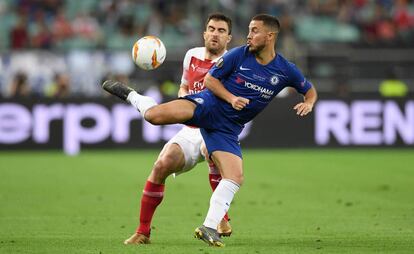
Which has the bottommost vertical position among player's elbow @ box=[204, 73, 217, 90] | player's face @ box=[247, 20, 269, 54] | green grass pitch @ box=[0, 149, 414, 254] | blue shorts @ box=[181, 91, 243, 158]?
green grass pitch @ box=[0, 149, 414, 254]

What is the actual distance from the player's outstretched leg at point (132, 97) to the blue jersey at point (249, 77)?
71 cm

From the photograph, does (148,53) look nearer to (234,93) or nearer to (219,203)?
(234,93)

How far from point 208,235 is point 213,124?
114 centimetres

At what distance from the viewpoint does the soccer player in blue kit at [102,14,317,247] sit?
372 inches

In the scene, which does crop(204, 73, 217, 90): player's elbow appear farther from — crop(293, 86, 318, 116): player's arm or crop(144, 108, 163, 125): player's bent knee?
crop(293, 86, 318, 116): player's arm

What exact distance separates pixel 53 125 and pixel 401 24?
1167cm

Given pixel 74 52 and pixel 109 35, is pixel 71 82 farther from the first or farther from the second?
pixel 109 35

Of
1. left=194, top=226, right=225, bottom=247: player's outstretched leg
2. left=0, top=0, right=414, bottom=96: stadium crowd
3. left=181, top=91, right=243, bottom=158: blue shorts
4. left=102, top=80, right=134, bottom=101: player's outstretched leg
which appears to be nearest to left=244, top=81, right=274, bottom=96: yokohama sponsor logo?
left=181, top=91, right=243, bottom=158: blue shorts

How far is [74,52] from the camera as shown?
25.3 metres

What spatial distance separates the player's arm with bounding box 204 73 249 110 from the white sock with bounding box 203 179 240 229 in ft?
2.45

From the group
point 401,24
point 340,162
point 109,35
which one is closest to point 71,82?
point 109,35

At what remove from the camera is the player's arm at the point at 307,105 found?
9.65m

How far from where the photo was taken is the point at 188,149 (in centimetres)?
1010

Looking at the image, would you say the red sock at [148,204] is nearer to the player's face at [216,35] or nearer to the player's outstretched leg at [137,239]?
the player's outstretched leg at [137,239]
